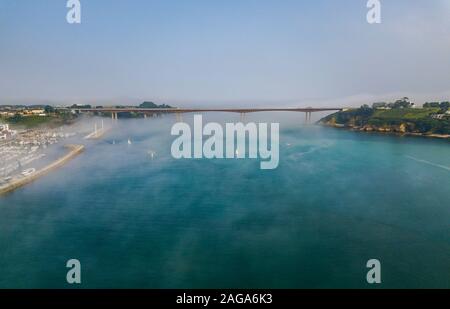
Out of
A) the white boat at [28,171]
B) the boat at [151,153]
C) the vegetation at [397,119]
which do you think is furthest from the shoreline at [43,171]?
the vegetation at [397,119]

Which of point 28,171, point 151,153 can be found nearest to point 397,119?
point 151,153

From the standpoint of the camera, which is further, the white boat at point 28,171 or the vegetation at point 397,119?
the vegetation at point 397,119

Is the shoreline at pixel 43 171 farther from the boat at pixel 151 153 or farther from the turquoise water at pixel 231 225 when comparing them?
the boat at pixel 151 153

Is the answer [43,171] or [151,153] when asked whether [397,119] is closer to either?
[151,153]

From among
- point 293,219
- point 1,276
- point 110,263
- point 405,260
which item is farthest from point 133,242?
point 405,260

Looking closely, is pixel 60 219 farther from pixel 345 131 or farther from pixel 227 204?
pixel 345 131
